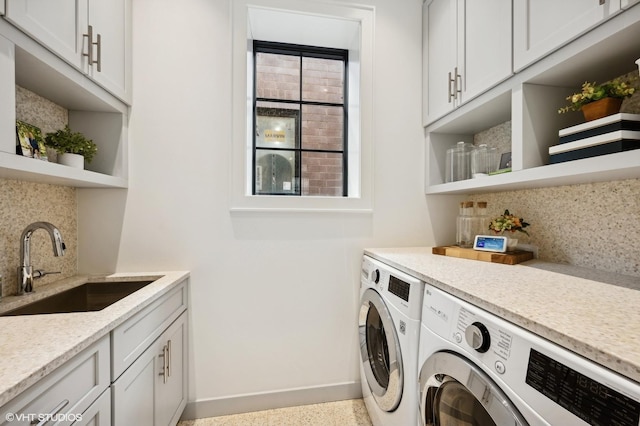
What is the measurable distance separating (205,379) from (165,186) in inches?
46.8

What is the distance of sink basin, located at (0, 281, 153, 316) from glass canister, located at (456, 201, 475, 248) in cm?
188

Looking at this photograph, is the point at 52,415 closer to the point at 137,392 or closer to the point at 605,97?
the point at 137,392

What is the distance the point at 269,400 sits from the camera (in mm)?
1785

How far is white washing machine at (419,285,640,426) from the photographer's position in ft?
1.67

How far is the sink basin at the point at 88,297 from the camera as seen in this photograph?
132cm

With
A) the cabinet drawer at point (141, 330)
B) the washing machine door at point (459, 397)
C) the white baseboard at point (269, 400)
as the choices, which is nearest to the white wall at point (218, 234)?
the white baseboard at point (269, 400)

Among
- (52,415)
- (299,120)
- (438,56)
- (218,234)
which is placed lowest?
(52,415)

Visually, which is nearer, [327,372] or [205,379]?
[205,379]

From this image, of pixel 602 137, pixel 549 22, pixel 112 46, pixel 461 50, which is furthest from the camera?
pixel 461 50

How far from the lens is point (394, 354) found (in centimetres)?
127

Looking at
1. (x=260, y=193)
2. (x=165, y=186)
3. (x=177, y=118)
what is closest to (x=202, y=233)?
(x=165, y=186)

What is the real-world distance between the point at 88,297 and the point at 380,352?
1606 mm

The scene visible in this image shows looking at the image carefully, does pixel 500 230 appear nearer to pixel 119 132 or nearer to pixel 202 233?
pixel 202 233

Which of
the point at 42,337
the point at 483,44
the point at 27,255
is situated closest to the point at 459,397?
the point at 42,337
